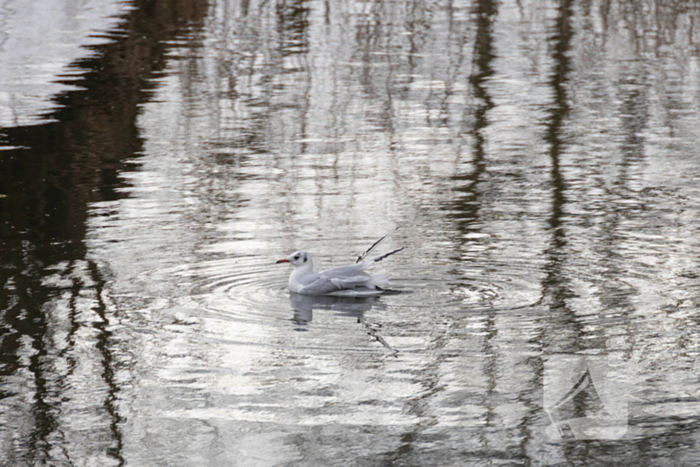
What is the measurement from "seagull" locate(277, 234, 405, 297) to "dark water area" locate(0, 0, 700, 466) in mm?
105

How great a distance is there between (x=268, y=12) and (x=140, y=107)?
12.2 metres

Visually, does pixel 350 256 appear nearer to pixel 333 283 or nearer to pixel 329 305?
pixel 333 283

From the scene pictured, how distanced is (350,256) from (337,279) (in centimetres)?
89

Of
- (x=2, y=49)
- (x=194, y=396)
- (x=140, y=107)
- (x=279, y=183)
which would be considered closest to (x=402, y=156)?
(x=279, y=183)

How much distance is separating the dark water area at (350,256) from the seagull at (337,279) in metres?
0.10

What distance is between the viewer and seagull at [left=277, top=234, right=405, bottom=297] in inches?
333

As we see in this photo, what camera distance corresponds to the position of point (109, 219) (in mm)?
10844

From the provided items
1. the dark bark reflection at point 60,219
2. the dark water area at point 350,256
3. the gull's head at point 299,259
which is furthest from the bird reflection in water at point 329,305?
the dark bark reflection at point 60,219

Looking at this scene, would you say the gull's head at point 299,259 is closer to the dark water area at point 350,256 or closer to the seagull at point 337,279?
the seagull at point 337,279

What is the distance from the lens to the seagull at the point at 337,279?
27.8ft

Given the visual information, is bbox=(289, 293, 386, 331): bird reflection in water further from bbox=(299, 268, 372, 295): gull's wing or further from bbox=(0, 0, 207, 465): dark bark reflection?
bbox=(0, 0, 207, 465): dark bark reflection

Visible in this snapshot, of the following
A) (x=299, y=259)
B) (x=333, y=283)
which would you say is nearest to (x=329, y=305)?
(x=333, y=283)

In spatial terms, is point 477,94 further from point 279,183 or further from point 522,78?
point 279,183

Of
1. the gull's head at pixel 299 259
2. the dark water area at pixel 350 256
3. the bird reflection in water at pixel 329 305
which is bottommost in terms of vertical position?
the bird reflection in water at pixel 329 305
